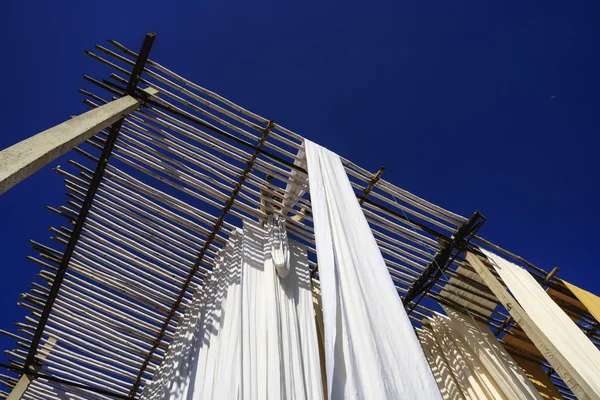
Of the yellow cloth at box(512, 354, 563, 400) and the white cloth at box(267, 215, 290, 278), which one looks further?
the yellow cloth at box(512, 354, 563, 400)

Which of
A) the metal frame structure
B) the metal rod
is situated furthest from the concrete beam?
the metal frame structure

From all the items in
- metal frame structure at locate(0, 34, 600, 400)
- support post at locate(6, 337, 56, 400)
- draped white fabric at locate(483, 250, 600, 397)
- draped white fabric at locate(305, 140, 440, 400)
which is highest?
metal frame structure at locate(0, 34, 600, 400)

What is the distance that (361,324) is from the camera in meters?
2.10

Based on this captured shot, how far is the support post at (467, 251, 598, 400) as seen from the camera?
3.25 m

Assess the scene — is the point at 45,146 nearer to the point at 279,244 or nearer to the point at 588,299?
the point at 279,244

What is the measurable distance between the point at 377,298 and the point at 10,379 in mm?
6380

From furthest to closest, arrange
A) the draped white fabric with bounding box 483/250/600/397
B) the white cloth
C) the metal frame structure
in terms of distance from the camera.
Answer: the metal frame structure → the white cloth → the draped white fabric with bounding box 483/250/600/397

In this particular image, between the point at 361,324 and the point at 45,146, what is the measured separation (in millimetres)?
2078

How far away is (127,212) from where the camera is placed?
4895 millimetres

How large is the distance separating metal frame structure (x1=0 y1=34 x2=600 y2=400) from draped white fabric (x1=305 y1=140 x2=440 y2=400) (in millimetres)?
1738

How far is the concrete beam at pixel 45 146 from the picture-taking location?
1.80 meters

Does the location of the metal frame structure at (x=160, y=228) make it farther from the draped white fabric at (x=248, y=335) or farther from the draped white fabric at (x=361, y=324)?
the draped white fabric at (x=361, y=324)

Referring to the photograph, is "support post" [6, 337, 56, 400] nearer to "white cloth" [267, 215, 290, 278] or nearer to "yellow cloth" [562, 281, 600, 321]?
"white cloth" [267, 215, 290, 278]

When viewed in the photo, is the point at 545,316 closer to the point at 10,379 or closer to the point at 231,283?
the point at 231,283
